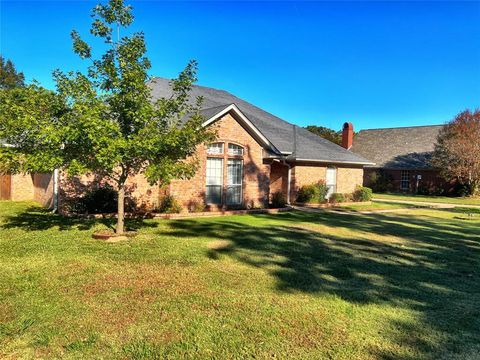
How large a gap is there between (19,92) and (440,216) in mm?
18629

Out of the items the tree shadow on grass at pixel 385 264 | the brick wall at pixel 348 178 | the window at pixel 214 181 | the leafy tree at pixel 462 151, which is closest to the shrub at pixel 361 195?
the brick wall at pixel 348 178

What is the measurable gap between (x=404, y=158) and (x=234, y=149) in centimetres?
2904

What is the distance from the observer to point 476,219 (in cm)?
1872

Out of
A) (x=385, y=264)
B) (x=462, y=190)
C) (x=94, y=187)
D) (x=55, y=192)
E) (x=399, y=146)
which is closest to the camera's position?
(x=385, y=264)

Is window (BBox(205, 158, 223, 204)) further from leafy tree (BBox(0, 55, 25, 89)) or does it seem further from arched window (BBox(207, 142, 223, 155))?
leafy tree (BBox(0, 55, 25, 89))

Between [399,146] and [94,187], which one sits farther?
[399,146]

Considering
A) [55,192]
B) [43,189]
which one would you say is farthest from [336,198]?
[43,189]

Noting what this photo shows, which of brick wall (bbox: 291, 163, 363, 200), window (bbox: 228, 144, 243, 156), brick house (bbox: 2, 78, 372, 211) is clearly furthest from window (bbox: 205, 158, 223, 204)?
brick wall (bbox: 291, 163, 363, 200)

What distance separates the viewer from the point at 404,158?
41031 millimetres

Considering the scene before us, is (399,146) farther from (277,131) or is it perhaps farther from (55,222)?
(55,222)

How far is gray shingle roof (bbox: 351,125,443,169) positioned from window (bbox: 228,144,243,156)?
1047 inches

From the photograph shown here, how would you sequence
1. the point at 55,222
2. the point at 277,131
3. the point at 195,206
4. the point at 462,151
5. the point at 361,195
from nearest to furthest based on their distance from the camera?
the point at 55,222
the point at 195,206
the point at 361,195
the point at 277,131
the point at 462,151

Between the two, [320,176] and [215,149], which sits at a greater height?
[215,149]

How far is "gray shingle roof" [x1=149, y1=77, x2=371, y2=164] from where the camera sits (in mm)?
22609
